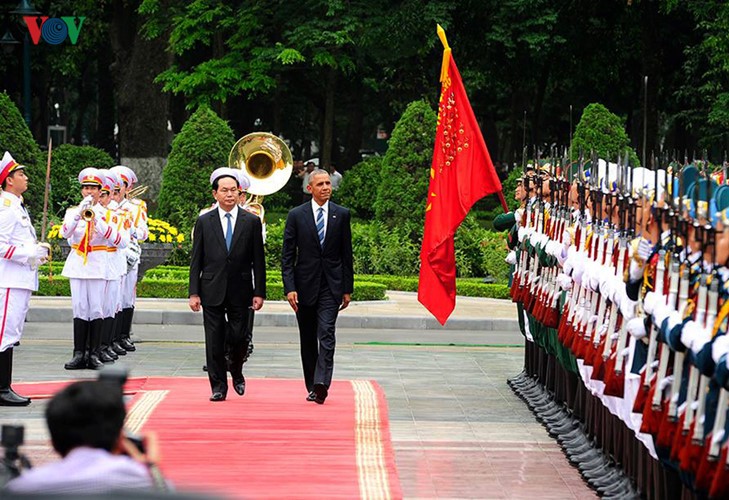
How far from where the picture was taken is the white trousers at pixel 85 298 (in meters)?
16.5

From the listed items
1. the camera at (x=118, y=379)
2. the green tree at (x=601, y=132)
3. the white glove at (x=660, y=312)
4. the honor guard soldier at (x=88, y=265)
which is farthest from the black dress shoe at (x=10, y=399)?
the green tree at (x=601, y=132)

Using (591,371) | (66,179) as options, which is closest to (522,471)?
(591,371)

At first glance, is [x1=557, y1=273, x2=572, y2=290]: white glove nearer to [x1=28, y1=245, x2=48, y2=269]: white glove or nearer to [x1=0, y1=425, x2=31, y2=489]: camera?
[x1=28, y1=245, x2=48, y2=269]: white glove

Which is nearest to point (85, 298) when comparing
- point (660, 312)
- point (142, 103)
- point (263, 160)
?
point (263, 160)

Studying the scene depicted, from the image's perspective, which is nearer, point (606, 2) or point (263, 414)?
point (263, 414)

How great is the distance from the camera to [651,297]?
853cm

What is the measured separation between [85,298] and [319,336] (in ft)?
13.7

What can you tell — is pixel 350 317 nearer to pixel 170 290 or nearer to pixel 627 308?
pixel 170 290

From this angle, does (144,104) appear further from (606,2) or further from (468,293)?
(468,293)

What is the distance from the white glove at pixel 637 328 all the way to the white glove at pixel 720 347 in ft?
4.74

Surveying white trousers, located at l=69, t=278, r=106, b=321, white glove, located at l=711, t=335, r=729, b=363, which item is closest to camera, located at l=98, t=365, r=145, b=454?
white glove, located at l=711, t=335, r=729, b=363

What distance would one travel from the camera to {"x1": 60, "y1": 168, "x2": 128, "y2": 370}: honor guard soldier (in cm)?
1634

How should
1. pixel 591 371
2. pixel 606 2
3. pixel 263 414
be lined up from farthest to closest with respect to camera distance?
pixel 606 2, pixel 263 414, pixel 591 371

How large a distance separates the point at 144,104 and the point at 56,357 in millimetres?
20991
